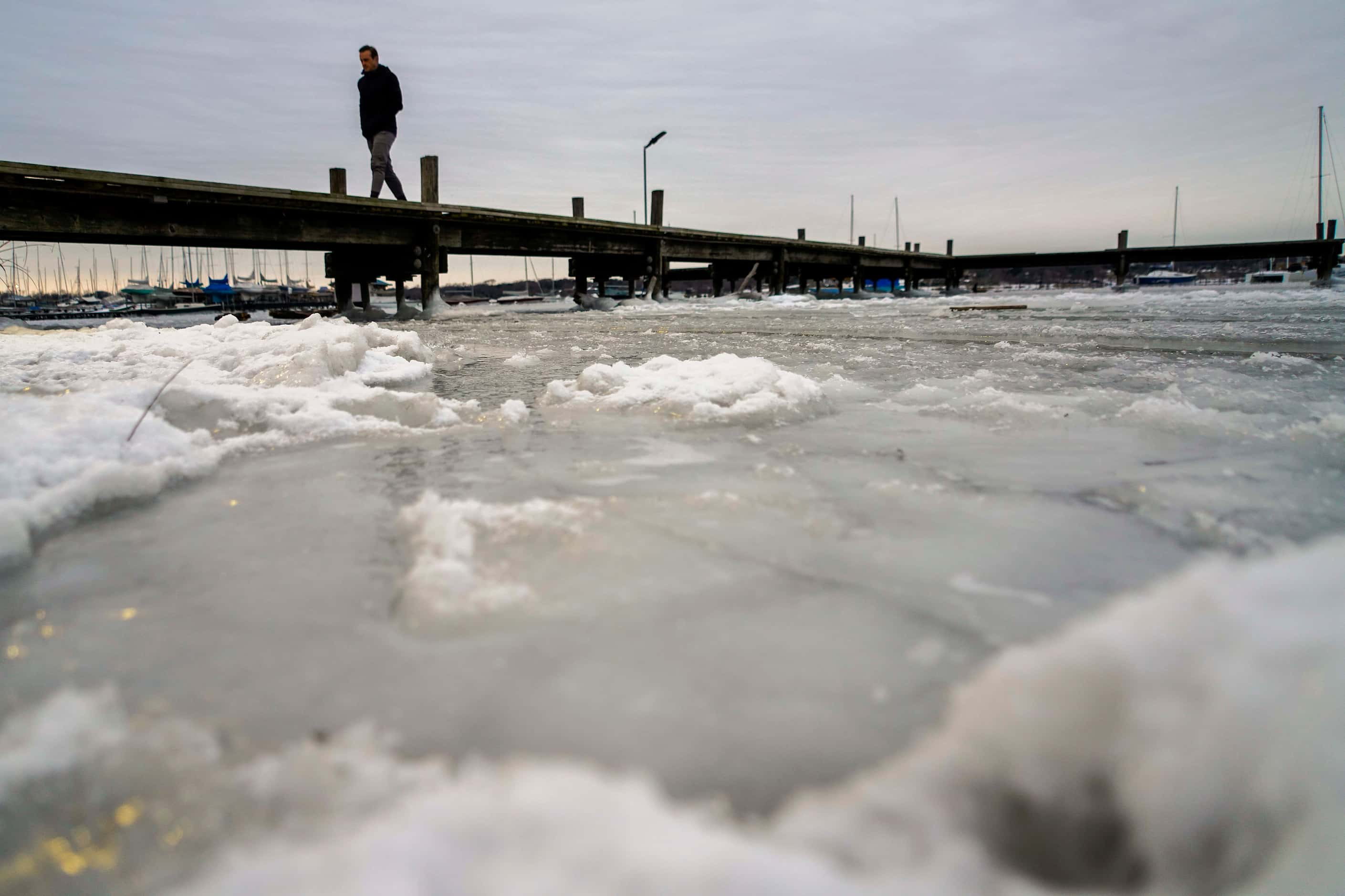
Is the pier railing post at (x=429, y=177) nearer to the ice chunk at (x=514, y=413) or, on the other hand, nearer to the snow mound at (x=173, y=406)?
the snow mound at (x=173, y=406)

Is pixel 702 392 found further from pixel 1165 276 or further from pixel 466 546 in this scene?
pixel 1165 276

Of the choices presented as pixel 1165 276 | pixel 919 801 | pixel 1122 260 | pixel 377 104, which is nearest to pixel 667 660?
pixel 919 801

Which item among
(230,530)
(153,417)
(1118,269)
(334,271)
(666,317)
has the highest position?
(1118,269)

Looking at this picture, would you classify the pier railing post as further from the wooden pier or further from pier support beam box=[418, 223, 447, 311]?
pier support beam box=[418, 223, 447, 311]

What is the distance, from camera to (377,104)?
355 inches

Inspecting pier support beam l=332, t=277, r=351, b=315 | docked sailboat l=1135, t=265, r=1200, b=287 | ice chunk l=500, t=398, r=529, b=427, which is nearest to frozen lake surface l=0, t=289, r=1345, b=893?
ice chunk l=500, t=398, r=529, b=427

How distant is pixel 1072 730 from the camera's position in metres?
0.74

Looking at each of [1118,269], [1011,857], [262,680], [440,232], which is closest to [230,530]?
[262,680]

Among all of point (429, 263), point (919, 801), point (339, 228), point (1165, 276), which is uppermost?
point (1165, 276)

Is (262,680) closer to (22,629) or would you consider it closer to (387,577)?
(387,577)

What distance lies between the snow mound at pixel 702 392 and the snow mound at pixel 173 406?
628 mm

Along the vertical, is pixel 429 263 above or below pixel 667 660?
above

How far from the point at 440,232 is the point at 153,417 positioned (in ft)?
36.5

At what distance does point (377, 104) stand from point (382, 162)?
85 cm
